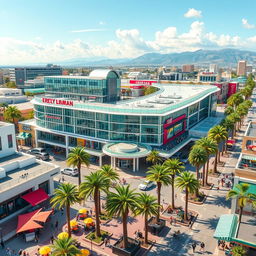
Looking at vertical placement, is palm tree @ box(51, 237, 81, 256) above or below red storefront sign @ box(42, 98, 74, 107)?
below

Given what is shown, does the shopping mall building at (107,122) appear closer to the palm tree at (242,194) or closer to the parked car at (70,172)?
the parked car at (70,172)

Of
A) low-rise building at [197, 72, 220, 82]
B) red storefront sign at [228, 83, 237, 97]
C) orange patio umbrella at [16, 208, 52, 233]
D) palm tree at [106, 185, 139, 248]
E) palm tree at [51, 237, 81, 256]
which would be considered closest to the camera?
palm tree at [51, 237, 81, 256]

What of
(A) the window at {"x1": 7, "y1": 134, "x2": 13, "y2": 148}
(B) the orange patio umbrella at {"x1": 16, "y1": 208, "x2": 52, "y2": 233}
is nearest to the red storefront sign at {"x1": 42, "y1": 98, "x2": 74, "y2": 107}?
(A) the window at {"x1": 7, "y1": 134, "x2": 13, "y2": 148}

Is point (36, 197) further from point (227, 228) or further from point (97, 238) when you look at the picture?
point (227, 228)

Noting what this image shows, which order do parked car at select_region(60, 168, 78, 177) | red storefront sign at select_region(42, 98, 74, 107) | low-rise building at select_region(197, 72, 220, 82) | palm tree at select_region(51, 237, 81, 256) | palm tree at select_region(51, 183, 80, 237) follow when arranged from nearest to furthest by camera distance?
palm tree at select_region(51, 237, 81, 256) < palm tree at select_region(51, 183, 80, 237) < parked car at select_region(60, 168, 78, 177) < red storefront sign at select_region(42, 98, 74, 107) < low-rise building at select_region(197, 72, 220, 82)

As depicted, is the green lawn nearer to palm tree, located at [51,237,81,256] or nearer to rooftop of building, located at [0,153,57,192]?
palm tree, located at [51,237,81,256]

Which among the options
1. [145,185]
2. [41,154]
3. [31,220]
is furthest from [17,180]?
[41,154]
